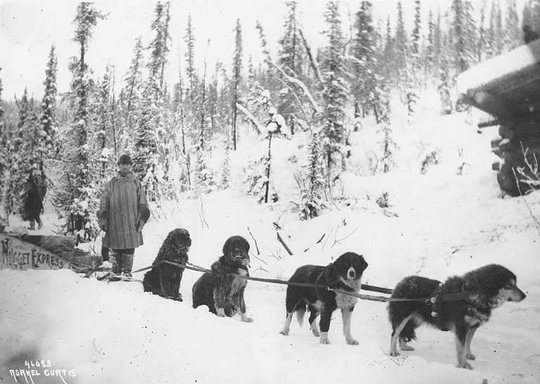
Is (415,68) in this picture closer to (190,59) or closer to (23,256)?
(23,256)

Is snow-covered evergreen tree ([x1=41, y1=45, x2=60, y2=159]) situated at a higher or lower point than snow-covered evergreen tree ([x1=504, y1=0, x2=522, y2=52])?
higher

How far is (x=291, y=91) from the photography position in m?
9.73

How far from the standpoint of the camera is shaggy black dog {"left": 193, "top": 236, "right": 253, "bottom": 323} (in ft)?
15.2

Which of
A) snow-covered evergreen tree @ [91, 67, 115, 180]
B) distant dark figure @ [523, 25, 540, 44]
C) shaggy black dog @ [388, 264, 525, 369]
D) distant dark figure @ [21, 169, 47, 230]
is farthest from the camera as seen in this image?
snow-covered evergreen tree @ [91, 67, 115, 180]

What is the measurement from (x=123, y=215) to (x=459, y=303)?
4.34 metres

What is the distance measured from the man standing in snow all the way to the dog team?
0.57 m

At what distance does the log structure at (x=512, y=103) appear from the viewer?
132 inches

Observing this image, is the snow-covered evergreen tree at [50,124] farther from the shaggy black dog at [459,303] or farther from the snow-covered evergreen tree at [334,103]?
the shaggy black dog at [459,303]

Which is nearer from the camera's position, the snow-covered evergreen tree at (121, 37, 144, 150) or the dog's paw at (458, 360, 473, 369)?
the dog's paw at (458, 360, 473, 369)

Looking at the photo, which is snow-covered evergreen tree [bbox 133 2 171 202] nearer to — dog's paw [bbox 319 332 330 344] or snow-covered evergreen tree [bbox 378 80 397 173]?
snow-covered evergreen tree [bbox 378 80 397 173]

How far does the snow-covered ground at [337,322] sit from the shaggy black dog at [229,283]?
35 cm

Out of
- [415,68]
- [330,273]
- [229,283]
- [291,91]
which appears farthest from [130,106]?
[330,273]

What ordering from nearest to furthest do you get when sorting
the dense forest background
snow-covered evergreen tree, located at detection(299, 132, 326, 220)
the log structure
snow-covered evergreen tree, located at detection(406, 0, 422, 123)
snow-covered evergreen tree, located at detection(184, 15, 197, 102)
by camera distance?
the log structure, the dense forest background, snow-covered evergreen tree, located at detection(406, 0, 422, 123), snow-covered evergreen tree, located at detection(184, 15, 197, 102), snow-covered evergreen tree, located at detection(299, 132, 326, 220)

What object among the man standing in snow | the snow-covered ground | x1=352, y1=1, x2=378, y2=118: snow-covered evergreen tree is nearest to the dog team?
the snow-covered ground
